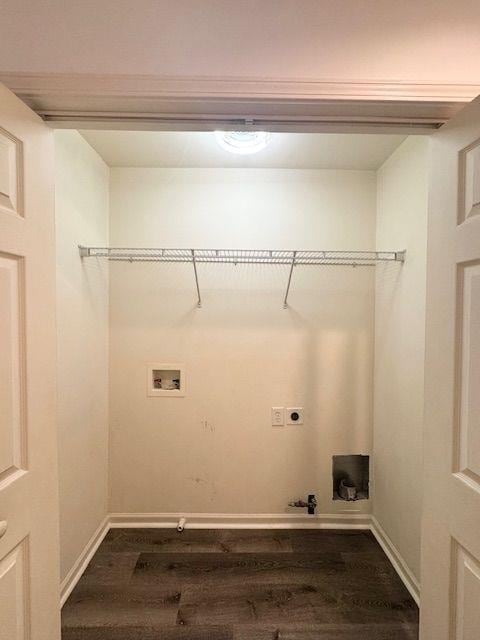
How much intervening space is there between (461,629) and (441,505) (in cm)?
29

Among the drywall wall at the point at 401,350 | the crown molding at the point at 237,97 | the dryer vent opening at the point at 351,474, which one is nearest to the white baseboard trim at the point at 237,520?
the dryer vent opening at the point at 351,474

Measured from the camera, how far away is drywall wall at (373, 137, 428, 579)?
61.2 inches

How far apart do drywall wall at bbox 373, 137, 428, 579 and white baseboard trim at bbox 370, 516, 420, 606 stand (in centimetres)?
4

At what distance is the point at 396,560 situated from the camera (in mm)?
1710

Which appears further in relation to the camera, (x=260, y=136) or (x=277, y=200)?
(x=277, y=200)

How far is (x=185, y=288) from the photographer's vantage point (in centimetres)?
200

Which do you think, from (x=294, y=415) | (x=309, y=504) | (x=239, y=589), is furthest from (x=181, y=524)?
(x=294, y=415)

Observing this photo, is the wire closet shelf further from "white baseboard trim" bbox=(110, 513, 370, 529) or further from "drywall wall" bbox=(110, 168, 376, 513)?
"white baseboard trim" bbox=(110, 513, 370, 529)

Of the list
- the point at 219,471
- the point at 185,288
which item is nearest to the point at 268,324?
the point at 185,288

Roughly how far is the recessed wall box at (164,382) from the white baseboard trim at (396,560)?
1.52 meters

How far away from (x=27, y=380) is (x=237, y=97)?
951 mm

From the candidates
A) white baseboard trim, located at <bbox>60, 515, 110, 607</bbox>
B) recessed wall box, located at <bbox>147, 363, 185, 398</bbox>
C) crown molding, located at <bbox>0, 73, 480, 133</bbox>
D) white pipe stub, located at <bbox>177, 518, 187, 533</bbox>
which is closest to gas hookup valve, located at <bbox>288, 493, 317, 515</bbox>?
white pipe stub, located at <bbox>177, 518, 187, 533</bbox>

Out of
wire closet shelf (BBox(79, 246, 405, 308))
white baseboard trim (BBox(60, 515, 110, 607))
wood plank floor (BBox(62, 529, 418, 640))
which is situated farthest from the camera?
wire closet shelf (BBox(79, 246, 405, 308))

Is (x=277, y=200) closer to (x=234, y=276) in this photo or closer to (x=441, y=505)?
(x=234, y=276)
